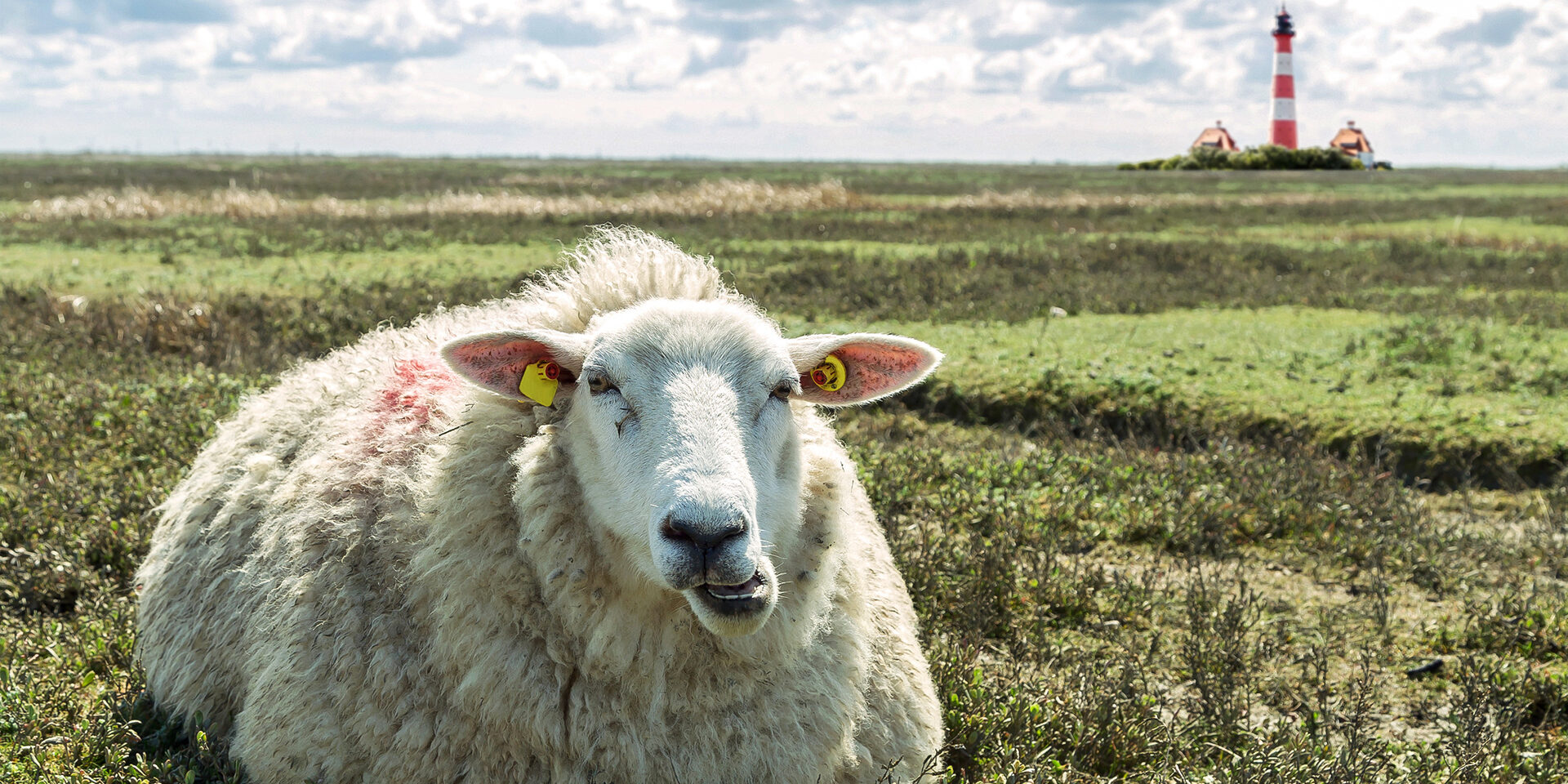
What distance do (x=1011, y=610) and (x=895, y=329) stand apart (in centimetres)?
674

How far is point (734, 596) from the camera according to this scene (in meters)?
2.80

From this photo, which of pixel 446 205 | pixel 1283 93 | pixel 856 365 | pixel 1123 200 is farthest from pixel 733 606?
pixel 1283 93

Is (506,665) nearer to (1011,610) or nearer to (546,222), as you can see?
(1011,610)

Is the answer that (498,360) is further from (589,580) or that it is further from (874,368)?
(874,368)

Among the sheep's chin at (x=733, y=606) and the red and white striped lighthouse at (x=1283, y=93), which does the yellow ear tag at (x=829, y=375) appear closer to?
the sheep's chin at (x=733, y=606)

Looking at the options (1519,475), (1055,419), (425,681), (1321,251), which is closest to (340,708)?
(425,681)

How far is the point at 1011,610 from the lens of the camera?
546 centimetres

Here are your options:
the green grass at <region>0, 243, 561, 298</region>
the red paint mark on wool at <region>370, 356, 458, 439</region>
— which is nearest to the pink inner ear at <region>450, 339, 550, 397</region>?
the red paint mark on wool at <region>370, 356, 458, 439</region>

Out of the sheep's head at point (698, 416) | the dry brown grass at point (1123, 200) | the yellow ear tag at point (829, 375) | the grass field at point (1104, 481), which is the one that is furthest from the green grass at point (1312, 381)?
the dry brown grass at point (1123, 200)

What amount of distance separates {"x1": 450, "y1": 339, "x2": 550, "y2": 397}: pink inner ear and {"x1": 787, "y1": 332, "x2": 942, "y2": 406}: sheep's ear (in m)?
0.89

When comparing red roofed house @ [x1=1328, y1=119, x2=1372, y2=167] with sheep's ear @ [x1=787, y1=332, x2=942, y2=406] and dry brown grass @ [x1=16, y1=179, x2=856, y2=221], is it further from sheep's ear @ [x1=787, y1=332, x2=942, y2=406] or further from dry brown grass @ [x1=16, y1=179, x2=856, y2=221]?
sheep's ear @ [x1=787, y1=332, x2=942, y2=406]

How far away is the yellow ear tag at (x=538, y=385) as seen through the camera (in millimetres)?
3537

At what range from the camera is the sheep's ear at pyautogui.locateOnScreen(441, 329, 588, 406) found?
3.46 metres

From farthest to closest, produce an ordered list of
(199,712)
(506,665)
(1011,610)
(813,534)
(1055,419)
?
(1055,419) → (1011,610) → (199,712) → (813,534) → (506,665)
